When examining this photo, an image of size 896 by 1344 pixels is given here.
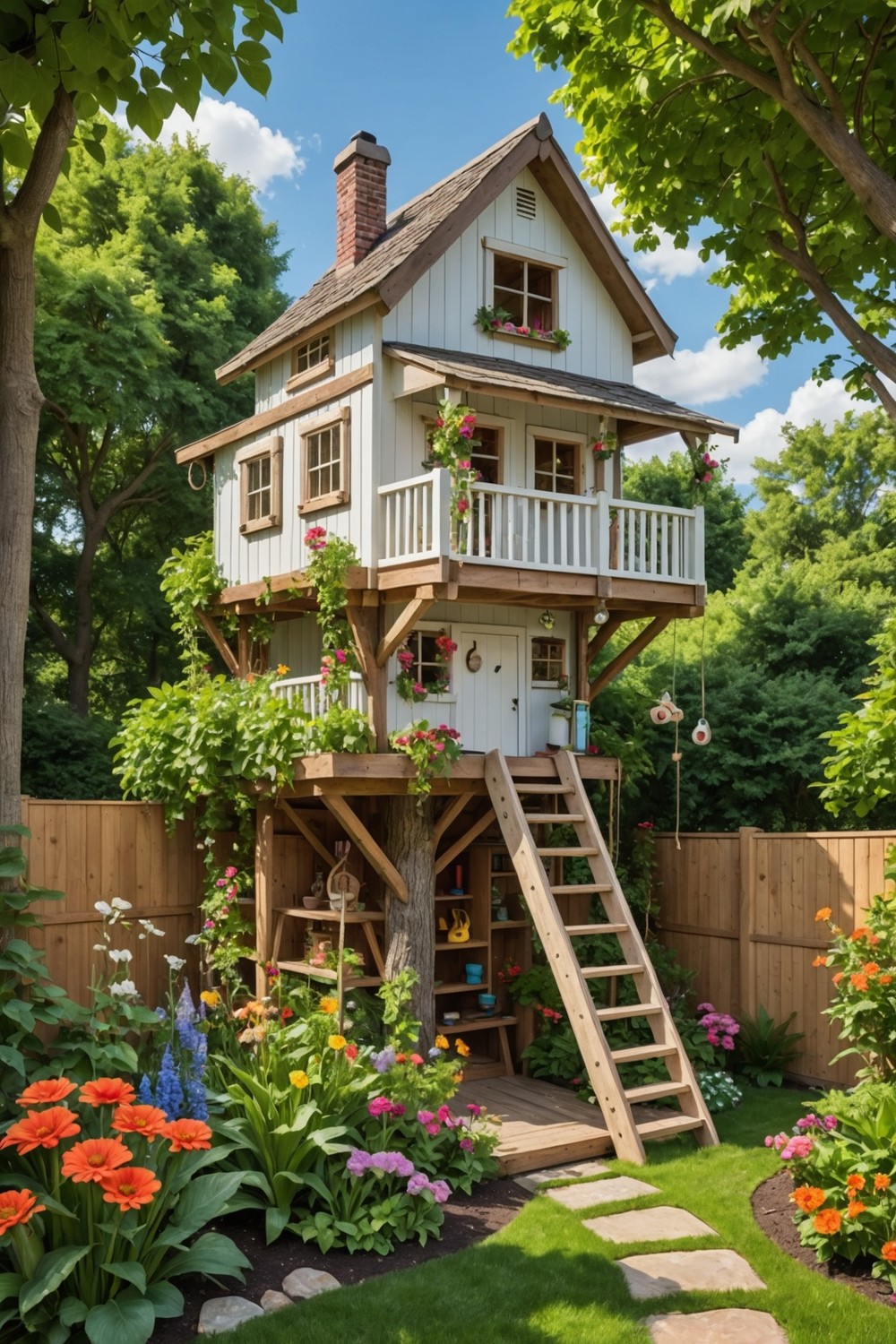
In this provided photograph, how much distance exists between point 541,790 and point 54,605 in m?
13.6

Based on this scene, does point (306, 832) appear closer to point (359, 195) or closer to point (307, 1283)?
point (307, 1283)

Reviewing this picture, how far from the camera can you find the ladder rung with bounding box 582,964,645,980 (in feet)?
28.4

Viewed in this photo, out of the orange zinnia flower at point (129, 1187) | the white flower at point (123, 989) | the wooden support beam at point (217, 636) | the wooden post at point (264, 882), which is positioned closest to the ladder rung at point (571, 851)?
the wooden post at point (264, 882)

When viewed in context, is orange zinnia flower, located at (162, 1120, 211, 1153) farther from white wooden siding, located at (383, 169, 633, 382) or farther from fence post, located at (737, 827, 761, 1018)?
white wooden siding, located at (383, 169, 633, 382)

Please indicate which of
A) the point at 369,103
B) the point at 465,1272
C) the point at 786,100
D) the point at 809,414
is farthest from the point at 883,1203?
the point at 809,414

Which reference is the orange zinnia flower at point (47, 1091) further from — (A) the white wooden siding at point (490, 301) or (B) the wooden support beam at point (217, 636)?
(B) the wooden support beam at point (217, 636)

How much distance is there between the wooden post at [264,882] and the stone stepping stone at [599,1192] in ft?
12.6

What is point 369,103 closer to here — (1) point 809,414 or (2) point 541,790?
(2) point 541,790

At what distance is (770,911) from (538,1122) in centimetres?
292

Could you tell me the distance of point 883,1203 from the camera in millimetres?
5742

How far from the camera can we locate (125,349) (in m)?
17.5

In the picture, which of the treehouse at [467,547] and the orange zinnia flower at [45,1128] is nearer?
the orange zinnia flower at [45,1128]

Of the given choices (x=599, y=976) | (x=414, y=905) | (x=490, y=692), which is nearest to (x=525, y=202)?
(x=490, y=692)

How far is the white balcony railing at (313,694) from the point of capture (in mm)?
10062
